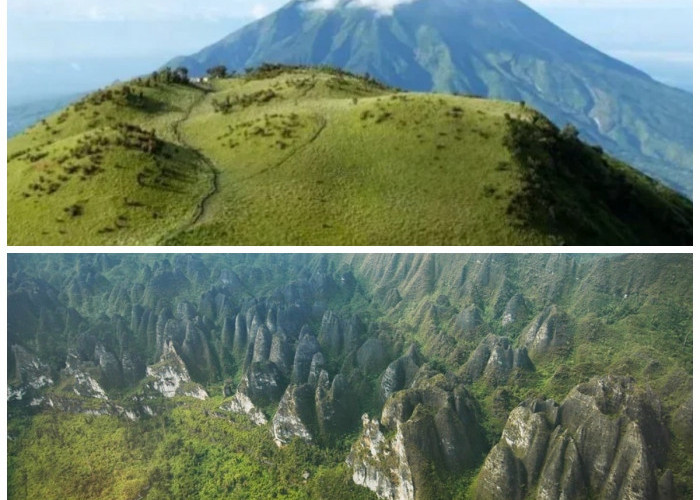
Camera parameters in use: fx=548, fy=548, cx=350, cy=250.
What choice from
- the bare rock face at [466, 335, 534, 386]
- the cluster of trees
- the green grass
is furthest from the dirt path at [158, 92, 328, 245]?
the bare rock face at [466, 335, 534, 386]

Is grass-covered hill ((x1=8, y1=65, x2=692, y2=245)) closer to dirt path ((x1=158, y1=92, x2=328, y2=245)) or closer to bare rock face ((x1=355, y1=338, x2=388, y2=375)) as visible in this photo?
dirt path ((x1=158, y1=92, x2=328, y2=245))

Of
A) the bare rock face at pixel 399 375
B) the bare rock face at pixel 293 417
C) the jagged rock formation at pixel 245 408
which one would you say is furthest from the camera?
the jagged rock formation at pixel 245 408

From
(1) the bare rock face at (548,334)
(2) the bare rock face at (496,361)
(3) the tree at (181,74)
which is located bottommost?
(2) the bare rock face at (496,361)

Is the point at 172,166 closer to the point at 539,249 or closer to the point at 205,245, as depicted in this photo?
the point at 205,245

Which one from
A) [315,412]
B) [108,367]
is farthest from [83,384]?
[315,412]

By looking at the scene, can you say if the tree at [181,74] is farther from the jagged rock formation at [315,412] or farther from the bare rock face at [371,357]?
the bare rock face at [371,357]

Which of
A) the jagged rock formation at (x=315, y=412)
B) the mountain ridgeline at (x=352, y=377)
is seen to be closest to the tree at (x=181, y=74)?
the mountain ridgeline at (x=352, y=377)

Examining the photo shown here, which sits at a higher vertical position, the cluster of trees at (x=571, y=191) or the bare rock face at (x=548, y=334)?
the cluster of trees at (x=571, y=191)

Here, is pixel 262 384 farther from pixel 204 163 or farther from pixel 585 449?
pixel 585 449

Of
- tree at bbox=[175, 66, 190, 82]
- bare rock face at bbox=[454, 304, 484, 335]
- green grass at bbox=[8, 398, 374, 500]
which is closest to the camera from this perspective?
green grass at bbox=[8, 398, 374, 500]
